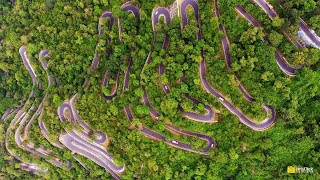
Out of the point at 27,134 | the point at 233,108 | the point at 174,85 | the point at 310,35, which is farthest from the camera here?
the point at 27,134

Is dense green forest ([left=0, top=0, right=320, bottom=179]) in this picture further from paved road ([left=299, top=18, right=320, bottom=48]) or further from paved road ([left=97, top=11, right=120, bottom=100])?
paved road ([left=299, top=18, right=320, bottom=48])

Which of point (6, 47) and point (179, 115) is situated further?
point (6, 47)

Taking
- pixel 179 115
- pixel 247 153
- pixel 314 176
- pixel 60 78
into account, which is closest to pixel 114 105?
pixel 179 115

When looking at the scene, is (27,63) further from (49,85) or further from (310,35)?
(310,35)

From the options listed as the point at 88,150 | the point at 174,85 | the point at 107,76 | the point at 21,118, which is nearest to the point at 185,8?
the point at 174,85

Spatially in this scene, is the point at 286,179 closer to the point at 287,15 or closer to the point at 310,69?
the point at 310,69

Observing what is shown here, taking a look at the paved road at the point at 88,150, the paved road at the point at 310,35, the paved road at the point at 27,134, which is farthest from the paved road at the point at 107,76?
the paved road at the point at 310,35

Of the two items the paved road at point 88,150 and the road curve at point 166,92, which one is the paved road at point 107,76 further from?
the paved road at point 88,150

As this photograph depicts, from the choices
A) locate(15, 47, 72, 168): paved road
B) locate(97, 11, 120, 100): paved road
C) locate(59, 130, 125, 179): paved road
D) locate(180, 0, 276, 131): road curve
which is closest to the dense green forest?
locate(97, 11, 120, 100): paved road
